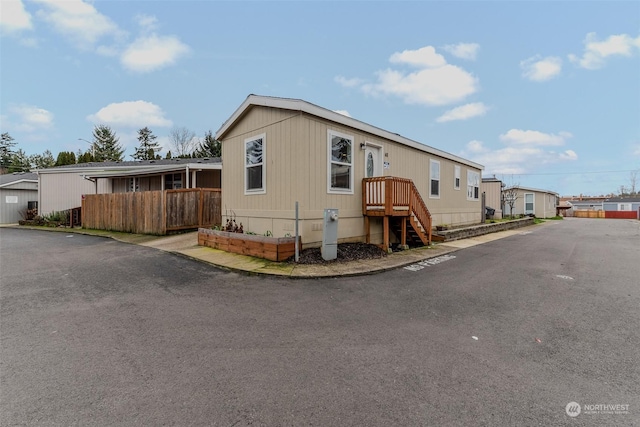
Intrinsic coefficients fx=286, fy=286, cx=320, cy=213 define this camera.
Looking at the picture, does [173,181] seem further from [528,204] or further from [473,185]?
[528,204]

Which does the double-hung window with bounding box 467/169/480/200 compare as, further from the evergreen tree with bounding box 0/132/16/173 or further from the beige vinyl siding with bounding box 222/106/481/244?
the evergreen tree with bounding box 0/132/16/173

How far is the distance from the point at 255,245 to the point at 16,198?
24.1 meters

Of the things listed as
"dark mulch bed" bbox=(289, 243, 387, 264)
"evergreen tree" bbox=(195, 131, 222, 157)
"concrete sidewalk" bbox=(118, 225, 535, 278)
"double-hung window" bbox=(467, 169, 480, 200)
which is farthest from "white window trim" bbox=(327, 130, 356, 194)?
"evergreen tree" bbox=(195, 131, 222, 157)

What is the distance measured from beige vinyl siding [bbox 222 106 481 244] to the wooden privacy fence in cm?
303

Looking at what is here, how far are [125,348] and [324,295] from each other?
9.11ft

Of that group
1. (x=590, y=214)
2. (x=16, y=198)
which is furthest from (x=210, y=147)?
(x=590, y=214)

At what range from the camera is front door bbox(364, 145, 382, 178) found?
9.25 meters

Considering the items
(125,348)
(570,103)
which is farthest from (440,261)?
(570,103)

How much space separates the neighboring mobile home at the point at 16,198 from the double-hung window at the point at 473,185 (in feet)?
98.1

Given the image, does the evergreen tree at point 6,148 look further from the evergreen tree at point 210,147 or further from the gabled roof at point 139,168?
the gabled roof at point 139,168

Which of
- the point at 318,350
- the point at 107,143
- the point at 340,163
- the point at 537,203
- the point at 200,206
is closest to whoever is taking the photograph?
the point at 318,350

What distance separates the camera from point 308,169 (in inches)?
295

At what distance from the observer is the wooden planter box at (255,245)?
22.9ft

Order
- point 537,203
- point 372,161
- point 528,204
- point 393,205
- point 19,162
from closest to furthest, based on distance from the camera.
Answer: point 393,205, point 372,161, point 528,204, point 537,203, point 19,162
